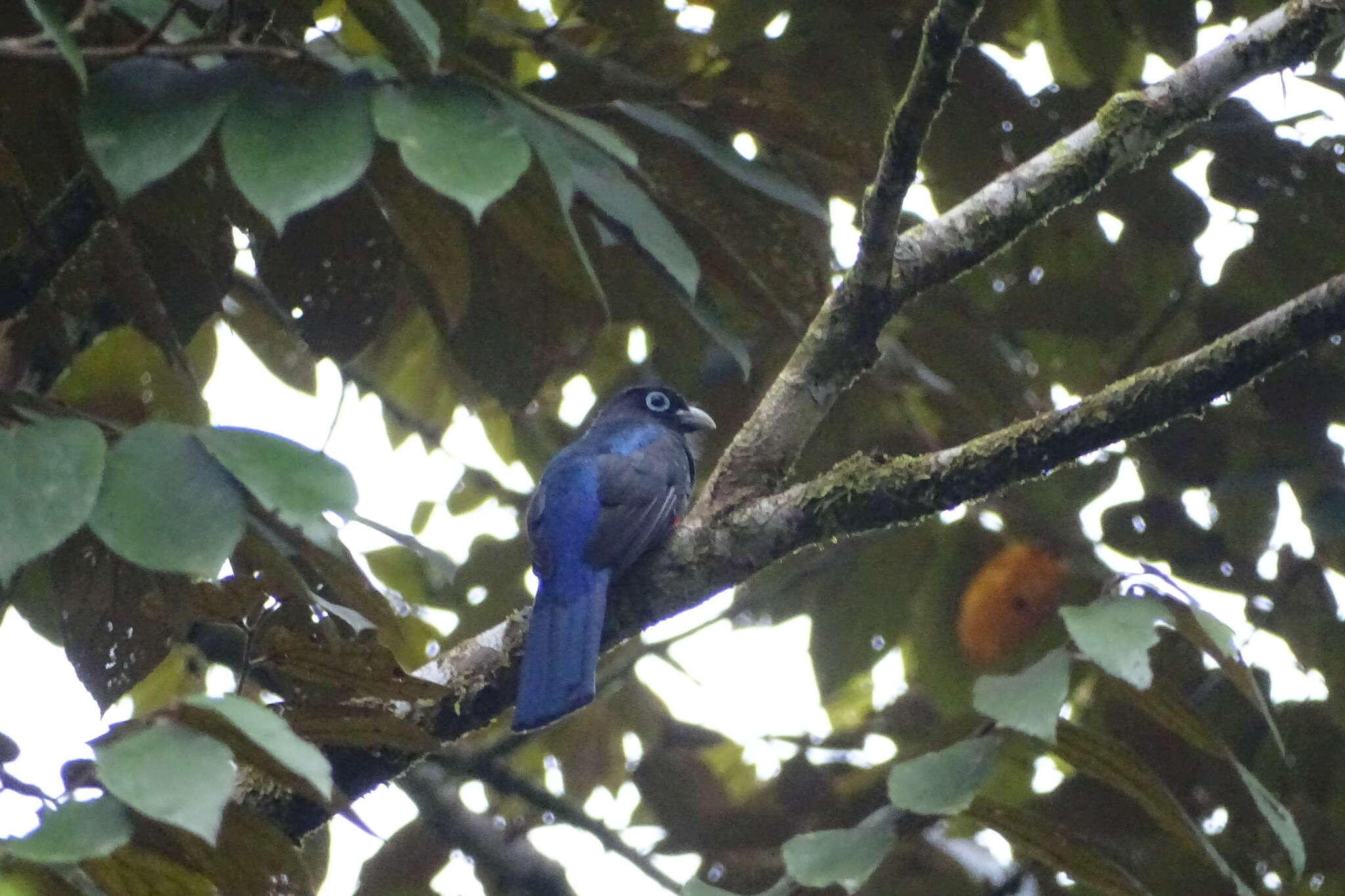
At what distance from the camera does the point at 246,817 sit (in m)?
2.03

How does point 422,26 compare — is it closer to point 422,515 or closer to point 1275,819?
point 1275,819

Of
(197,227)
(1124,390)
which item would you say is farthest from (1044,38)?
(197,227)

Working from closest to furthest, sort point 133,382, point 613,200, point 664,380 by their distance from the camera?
point 613,200 → point 133,382 → point 664,380

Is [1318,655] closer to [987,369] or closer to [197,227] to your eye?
[987,369]

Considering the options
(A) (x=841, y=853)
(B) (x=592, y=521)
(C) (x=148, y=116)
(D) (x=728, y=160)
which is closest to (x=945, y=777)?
(A) (x=841, y=853)

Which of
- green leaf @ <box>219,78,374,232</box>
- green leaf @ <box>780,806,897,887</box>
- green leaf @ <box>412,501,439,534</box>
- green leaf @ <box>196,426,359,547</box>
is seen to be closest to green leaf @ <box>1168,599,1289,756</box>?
green leaf @ <box>780,806,897,887</box>

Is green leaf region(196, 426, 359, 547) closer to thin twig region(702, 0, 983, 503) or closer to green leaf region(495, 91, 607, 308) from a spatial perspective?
green leaf region(495, 91, 607, 308)

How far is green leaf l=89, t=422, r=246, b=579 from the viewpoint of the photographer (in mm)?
1708

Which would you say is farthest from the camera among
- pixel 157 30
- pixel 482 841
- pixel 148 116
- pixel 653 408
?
pixel 653 408

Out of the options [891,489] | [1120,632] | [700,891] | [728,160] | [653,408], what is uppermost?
[653,408]

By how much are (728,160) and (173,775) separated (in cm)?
199

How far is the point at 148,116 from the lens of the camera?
2.20 m

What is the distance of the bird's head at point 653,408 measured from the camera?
5.00 m

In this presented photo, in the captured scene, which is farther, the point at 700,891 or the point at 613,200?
the point at 613,200
